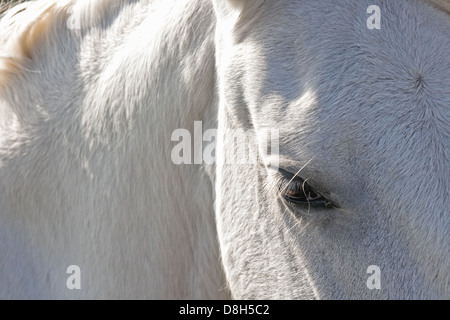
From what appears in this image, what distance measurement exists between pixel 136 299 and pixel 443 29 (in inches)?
55.0

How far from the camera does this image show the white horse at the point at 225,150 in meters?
1.49

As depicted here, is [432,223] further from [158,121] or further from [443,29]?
[158,121]

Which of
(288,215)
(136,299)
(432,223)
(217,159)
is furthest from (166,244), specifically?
(432,223)

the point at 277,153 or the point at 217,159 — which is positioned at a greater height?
the point at 277,153

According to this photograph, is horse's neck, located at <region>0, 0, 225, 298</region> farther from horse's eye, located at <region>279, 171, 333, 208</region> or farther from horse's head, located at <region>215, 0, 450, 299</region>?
horse's eye, located at <region>279, 171, 333, 208</region>

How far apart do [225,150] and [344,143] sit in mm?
528

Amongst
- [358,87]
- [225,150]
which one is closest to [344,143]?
[358,87]

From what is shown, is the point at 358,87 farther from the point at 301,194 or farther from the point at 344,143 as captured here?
the point at 301,194

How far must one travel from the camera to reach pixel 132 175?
2.19 meters

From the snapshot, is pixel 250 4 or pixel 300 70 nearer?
pixel 300 70

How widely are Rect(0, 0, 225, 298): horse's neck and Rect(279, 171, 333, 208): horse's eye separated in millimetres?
506

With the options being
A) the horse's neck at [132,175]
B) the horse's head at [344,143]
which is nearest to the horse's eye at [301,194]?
the horse's head at [344,143]

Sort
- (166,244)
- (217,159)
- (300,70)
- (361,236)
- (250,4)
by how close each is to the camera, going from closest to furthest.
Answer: (361,236) < (300,70) < (250,4) < (217,159) < (166,244)

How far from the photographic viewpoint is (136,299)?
2.18 m
